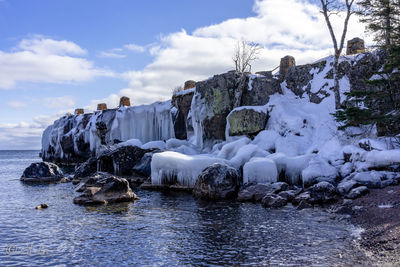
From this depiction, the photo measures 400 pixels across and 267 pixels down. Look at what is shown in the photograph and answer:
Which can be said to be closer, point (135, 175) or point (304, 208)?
point (304, 208)

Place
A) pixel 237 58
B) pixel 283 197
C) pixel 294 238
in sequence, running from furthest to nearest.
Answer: pixel 237 58
pixel 283 197
pixel 294 238

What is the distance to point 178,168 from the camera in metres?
17.2

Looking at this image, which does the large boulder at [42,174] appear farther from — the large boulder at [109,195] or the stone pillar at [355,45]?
the stone pillar at [355,45]

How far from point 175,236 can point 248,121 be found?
45.6 ft

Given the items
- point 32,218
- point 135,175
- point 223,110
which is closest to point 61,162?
point 135,175

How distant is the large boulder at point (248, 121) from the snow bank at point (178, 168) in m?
5.28

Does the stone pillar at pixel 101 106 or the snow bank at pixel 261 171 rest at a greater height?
the stone pillar at pixel 101 106

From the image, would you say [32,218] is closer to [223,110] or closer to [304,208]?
[304,208]

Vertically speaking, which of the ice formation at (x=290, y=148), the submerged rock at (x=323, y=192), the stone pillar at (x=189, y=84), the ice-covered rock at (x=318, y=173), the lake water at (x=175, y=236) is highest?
the stone pillar at (x=189, y=84)

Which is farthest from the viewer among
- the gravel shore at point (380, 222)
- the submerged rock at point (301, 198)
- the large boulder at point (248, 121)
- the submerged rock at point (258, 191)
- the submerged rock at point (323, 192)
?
the large boulder at point (248, 121)

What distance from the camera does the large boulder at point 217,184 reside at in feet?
47.0

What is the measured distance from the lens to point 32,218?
11.3 meters

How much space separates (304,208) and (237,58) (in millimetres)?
21333

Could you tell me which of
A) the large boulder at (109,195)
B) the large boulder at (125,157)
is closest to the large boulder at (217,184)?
the large boulder at (109,195)
